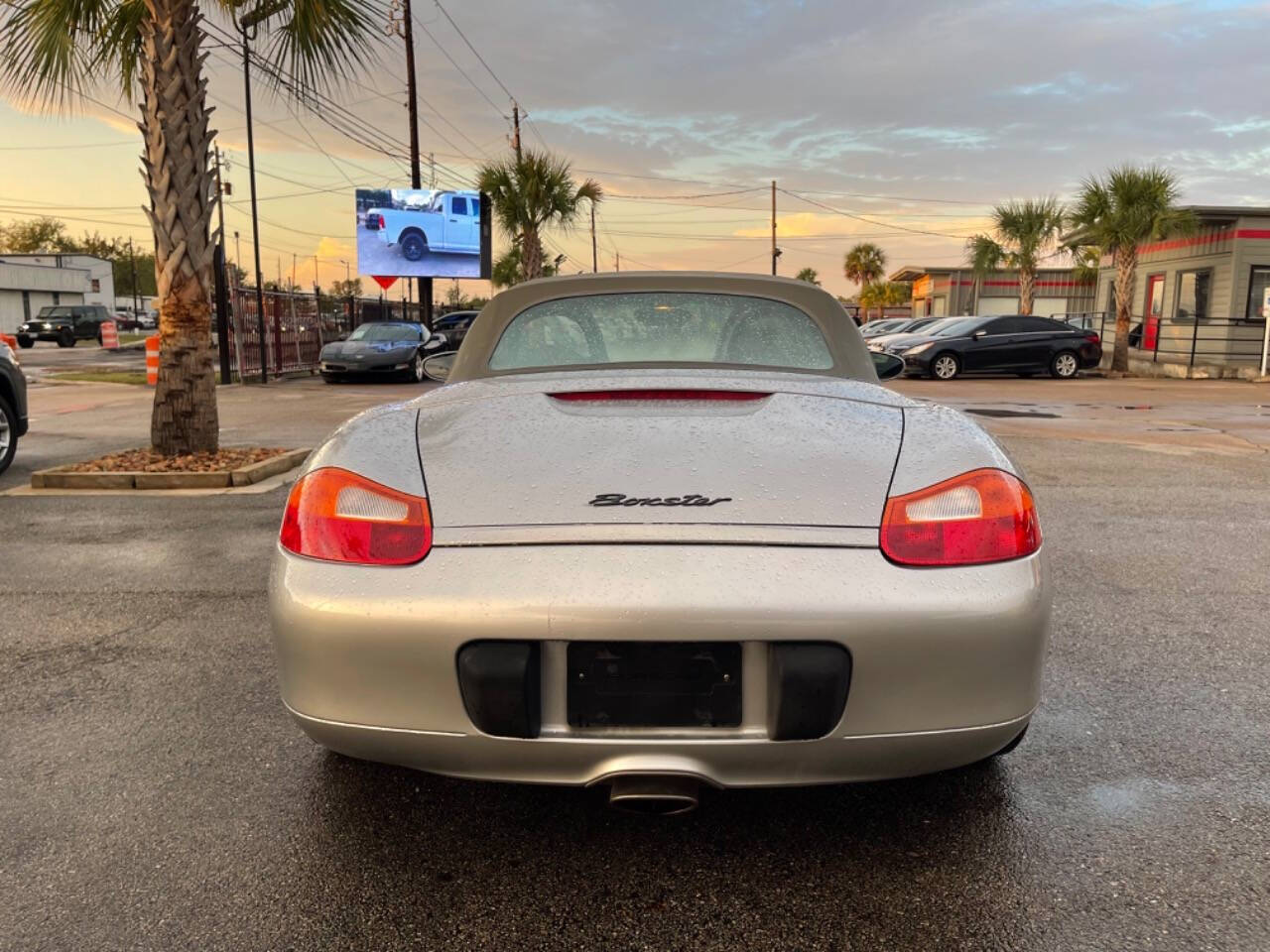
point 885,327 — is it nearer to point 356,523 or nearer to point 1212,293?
point 1212,293

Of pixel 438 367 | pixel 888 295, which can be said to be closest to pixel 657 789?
pixel 438 367

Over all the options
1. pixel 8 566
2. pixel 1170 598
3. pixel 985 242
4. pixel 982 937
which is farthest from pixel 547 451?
pixel 985 242

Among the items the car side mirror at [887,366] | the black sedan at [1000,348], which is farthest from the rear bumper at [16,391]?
the black sedan at [1000,348]

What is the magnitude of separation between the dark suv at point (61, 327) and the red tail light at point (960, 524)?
4692cm

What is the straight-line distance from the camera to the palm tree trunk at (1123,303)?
2270 centimetres

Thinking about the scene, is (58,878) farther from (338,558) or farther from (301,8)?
(301,8)

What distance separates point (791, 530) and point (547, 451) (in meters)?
0.55

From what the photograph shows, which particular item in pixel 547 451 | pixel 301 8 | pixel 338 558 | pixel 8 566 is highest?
pixel 301 8

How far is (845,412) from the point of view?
84.7 inches

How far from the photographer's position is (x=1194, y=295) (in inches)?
1032

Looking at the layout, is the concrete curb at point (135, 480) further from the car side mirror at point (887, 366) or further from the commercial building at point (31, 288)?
the commercial building at point (31, 288)

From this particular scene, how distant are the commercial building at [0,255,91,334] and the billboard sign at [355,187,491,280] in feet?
117

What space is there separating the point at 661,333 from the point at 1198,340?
25.8 metres

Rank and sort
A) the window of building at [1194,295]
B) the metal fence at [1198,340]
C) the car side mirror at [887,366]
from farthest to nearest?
the window of building at [1194,295] → the metal fence at [1198,340] → the car side mirror at [887,366]
